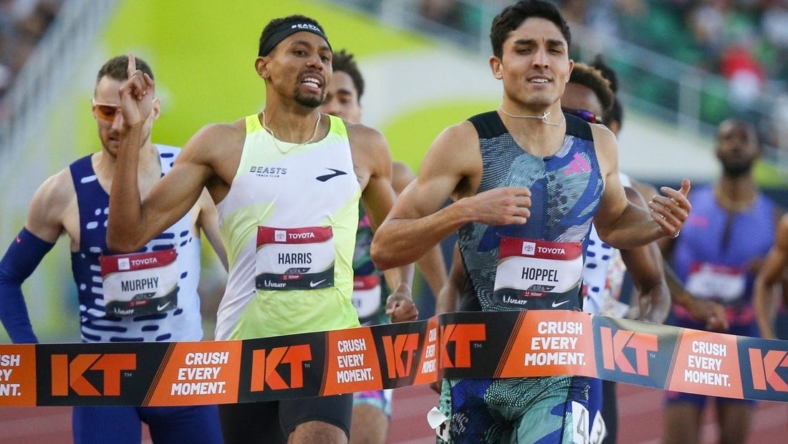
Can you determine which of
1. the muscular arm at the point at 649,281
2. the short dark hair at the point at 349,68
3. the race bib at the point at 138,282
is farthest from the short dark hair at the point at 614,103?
the race bib at the point at 138,282

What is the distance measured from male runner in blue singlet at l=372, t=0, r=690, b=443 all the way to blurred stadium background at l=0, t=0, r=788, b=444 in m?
7.95

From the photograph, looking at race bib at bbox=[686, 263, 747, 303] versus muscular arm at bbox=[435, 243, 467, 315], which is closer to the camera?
muscular arm at bbox=[435, 243, 467, 315]

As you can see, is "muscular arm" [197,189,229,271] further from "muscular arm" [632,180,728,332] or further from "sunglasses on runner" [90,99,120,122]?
"muscular arm" [632,180,728,332]

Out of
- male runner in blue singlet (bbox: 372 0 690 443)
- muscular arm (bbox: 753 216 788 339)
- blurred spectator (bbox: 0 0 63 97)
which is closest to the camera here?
male runner in blue singlet (bbox: 372 0 690 443)

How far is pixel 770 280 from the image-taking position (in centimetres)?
729

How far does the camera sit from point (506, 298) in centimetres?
425

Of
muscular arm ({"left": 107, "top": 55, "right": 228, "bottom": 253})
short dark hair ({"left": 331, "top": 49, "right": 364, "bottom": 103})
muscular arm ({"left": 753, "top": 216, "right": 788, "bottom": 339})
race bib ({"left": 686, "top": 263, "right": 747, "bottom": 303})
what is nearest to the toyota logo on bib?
muscular arm ({"left": 107, "top": 55, "right": 228, "bottom": 253})

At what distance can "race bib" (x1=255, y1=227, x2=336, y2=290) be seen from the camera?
4.61m

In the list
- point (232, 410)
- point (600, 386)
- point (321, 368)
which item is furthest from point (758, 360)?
point (232, 410)

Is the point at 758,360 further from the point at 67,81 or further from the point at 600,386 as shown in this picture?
the point at 67,81

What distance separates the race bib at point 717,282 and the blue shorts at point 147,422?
416cm

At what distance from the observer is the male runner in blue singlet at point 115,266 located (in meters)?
5.06

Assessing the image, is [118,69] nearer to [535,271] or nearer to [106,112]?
[106,112]

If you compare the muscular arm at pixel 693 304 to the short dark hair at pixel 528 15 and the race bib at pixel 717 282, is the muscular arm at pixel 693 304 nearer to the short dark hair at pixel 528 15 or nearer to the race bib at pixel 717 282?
the race bib at pixel 717 282
